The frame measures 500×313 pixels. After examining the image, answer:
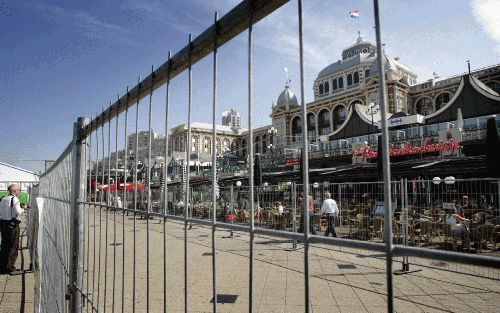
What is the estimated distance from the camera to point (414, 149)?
773 inches

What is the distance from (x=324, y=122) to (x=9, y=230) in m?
52.2

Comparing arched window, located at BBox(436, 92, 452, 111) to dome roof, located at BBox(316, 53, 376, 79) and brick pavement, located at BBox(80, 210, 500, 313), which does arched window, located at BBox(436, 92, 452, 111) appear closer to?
dome roof, located at BBox(316, 53, 376, 79)

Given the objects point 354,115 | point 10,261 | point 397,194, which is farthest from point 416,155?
point 10,261

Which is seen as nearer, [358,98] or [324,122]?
[358,98]

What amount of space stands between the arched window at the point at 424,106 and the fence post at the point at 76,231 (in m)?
48.2

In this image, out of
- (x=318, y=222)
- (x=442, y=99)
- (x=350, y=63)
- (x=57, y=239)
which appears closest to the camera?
(x=57, y=239)

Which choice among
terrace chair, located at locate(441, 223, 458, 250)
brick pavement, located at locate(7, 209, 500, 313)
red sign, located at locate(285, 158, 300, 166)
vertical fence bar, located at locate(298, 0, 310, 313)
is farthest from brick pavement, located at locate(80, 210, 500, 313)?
red sign, located at locate(285, 158, 300, 166)

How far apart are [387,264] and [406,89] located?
49.3m

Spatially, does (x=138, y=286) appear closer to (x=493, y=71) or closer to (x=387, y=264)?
(x=387, y=264)

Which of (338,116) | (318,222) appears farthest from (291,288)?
(338,116)

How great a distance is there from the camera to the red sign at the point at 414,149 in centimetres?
1777

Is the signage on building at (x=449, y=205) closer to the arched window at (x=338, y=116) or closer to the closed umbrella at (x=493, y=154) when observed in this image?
the closed umbrella at (x=493, y=154)

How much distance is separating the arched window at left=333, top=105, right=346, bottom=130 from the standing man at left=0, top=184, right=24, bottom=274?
1960 inches

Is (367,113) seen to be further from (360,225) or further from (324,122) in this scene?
(324,122)
